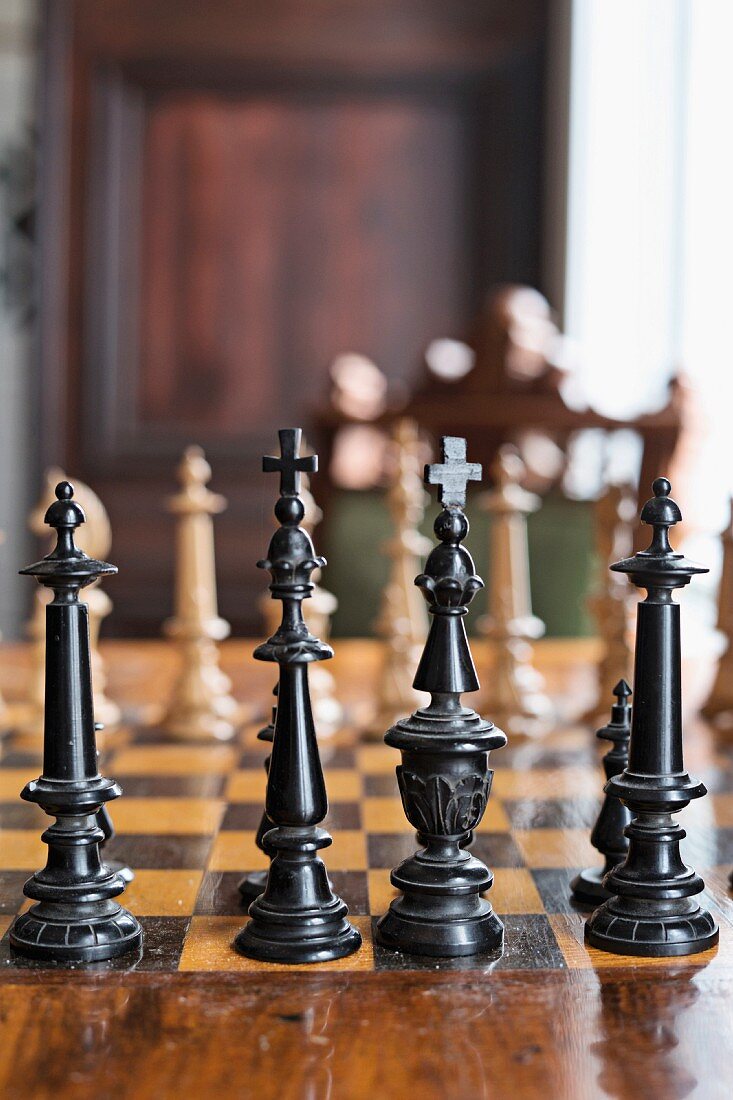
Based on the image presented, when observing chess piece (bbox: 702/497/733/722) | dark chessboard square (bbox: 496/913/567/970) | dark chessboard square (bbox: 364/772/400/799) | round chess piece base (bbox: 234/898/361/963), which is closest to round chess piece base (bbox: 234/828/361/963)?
round chess piece base (bbox: 234/898/361/963)

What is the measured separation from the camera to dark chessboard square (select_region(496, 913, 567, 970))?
0.87 metres

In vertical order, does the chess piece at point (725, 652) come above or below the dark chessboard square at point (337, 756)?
above

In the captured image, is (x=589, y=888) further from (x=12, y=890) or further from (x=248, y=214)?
(x=248, y=214)

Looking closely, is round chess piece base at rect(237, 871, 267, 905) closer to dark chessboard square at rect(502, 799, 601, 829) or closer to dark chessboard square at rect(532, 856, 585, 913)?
dark chessboard square at rect(532, 856, 585, 913)

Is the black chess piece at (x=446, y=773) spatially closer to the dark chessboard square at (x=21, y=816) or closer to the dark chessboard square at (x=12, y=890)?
the dark chessboard square at (x=12, y=890)

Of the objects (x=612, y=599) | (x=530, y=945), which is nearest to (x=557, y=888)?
(x=530, y=945)

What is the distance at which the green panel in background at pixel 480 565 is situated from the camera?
294 centimetres

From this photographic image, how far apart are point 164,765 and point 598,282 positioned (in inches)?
123

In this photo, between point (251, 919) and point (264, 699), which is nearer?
point (251, 919)

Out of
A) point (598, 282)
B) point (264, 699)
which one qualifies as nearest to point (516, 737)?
point (264, 699)

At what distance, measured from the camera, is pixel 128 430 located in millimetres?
4727

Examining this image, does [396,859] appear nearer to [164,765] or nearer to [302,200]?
[164,765]

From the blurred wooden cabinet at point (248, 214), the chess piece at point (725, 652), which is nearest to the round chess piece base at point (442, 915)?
the chess piece at point (725, 652)

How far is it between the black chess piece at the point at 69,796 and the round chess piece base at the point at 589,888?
0.35m
